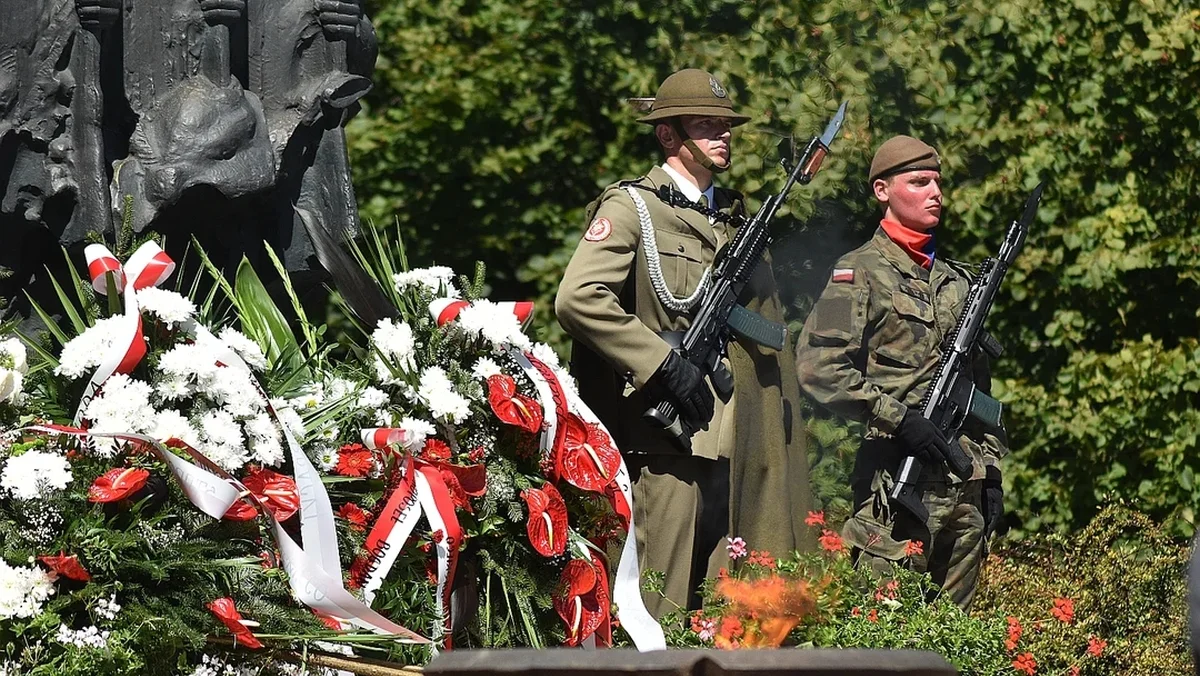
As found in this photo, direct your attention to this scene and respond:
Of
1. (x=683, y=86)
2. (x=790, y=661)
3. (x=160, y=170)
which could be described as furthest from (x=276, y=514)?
(x=683, y=86)

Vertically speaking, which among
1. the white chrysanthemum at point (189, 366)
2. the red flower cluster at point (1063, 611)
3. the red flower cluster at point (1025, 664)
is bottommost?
the red flower cluster at point (1063, 611)

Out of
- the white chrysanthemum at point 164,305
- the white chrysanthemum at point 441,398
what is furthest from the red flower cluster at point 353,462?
the white chrysanthemum at point 164,305

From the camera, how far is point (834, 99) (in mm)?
7430

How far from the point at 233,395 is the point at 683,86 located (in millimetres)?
2187

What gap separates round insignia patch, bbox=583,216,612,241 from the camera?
17.4 feet

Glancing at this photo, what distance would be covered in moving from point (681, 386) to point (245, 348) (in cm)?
152

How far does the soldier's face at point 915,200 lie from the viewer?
597 centimetres

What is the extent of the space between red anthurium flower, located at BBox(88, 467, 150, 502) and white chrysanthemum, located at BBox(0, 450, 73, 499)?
0.05 meters

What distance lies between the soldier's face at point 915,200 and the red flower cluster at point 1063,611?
116 centimetres

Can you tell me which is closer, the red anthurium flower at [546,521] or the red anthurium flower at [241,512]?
the red anthurium flower at [241,512]

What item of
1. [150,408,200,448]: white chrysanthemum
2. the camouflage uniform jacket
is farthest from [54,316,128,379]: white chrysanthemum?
the camouflage uniform jacket

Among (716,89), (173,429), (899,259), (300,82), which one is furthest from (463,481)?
(899,259)

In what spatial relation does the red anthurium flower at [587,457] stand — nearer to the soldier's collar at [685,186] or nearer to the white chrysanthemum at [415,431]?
the white chrysanthemum at [415,431]

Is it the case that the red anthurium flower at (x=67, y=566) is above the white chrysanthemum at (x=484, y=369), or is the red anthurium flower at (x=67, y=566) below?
below
